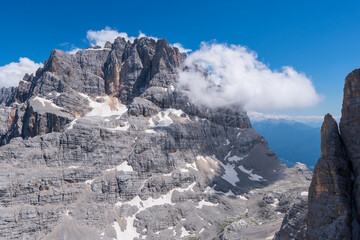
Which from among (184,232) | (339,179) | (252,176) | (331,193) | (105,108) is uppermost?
(105,108)

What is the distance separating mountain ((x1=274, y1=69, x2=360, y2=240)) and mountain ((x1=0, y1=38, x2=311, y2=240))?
42.7 metres

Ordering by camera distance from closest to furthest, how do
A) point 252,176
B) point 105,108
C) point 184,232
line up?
1. point 184,232
2. point 252,176
3. point 105,108

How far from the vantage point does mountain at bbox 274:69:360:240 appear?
27.3m

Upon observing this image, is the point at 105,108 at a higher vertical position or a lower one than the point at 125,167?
higher

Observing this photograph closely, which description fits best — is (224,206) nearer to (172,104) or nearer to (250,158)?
(250,158)

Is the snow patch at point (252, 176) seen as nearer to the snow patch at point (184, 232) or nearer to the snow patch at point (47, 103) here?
the snow patch at point (184, 232)

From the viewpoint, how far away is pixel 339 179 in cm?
2862

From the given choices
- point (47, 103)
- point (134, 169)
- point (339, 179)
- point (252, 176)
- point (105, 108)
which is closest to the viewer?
point (339, 179)

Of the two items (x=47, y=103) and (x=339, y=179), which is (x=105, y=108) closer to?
(x=47, y=103)

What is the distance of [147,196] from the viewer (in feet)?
365

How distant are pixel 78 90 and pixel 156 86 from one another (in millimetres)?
63330

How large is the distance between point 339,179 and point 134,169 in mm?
100270

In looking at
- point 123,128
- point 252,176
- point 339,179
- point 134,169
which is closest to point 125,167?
point 134,169

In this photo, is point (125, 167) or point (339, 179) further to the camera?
point (125, 167)
